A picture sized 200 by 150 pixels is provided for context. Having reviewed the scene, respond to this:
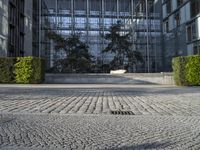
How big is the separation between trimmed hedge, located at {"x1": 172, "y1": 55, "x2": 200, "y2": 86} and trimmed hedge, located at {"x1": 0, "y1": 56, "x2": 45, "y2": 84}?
925 cm

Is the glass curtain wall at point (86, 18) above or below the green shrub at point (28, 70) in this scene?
above

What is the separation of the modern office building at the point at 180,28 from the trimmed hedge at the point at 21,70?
65.9ft

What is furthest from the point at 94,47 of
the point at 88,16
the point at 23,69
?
the point at 23,69

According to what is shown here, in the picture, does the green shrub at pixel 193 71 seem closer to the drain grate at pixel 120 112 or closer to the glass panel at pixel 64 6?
the drain grate at pixel 120 112

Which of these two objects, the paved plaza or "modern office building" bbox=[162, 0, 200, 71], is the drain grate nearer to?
the paved plaza

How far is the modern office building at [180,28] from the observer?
38.4 m

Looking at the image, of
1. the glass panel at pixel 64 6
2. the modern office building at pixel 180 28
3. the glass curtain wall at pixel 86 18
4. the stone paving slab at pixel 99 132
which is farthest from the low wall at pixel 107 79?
the glass panel at pixel 64 6

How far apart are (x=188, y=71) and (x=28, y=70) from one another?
10.6 metres

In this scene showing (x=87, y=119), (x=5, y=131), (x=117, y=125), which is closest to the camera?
(x=5, y=131)

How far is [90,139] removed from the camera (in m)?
5.29

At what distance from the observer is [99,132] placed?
5840 mm

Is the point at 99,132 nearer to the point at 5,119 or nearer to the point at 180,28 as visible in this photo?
the point at 5,119

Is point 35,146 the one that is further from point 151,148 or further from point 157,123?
point 157,123

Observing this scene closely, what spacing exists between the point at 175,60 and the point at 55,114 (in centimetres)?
1625
